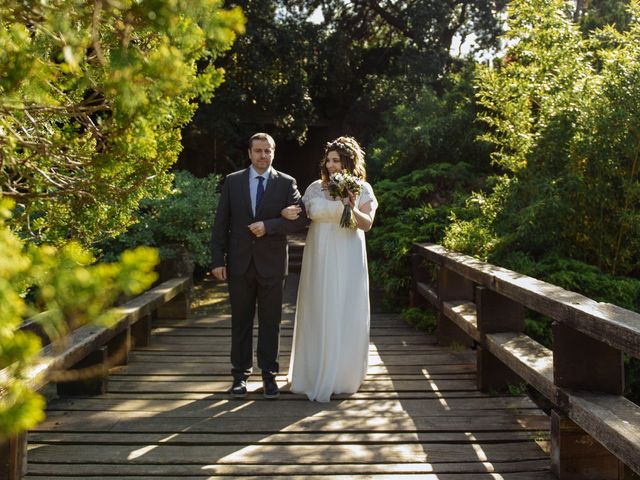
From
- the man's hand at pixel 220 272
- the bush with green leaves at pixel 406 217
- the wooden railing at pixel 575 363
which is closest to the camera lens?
the wooden railing at pixel 575 363

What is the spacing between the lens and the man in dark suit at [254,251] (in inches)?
215

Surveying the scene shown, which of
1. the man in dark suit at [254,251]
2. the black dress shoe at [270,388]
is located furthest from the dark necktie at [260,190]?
the black dress shoe at [270,388]

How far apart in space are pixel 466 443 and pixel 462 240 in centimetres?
342

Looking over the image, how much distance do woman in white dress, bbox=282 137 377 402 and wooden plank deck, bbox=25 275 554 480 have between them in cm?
22

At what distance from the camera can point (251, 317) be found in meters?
5.61

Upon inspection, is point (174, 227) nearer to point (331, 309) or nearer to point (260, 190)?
point (260, 190)

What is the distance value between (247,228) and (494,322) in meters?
1.96

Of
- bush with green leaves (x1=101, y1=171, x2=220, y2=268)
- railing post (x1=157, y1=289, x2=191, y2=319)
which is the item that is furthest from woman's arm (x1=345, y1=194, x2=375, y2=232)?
bush with green leaves (x1=101, y1=171, x2=220, y2=268)

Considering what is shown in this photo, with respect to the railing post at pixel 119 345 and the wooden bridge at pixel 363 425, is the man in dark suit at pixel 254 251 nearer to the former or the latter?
the wooden bridge at pixel 363 425

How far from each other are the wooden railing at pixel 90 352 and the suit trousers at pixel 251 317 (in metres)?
0.86

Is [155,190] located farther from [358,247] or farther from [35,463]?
[358,247]

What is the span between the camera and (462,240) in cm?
748

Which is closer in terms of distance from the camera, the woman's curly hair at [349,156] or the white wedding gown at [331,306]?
the white wedding gown at [331,306]

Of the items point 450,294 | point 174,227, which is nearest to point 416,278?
point 450,294
